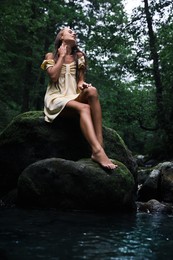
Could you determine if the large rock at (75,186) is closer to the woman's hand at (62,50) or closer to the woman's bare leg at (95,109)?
the woman's bare leg at (95,109)

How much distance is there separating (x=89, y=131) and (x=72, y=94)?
3.68 feet

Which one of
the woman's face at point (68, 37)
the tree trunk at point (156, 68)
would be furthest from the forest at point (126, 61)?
the woman's face at point (68, 37)

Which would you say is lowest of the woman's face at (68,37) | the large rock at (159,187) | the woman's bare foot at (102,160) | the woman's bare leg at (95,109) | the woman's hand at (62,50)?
the large rock at (159,187)

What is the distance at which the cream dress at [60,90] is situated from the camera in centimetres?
558

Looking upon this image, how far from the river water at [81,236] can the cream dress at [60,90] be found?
5.82ft

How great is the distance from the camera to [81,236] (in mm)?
3096

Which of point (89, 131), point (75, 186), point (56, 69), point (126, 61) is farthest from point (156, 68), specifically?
point (75, 186)

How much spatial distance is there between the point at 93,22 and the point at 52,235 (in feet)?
61.3

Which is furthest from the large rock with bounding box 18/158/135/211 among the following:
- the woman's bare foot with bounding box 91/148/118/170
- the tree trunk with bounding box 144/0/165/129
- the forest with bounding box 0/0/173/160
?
the tree trunk with bounding box 144/0/165/129

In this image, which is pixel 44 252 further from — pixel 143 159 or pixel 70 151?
pixel 143 159

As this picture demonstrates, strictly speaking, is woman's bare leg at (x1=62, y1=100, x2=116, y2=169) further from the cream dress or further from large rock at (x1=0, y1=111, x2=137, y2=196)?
large rock at (x1=0, y1=111, x2=137, y2=196)

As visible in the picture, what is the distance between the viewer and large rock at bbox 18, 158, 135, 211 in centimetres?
460

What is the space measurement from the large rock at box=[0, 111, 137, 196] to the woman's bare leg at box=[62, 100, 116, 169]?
0.42 meters

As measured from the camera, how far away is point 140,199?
20.6ft
